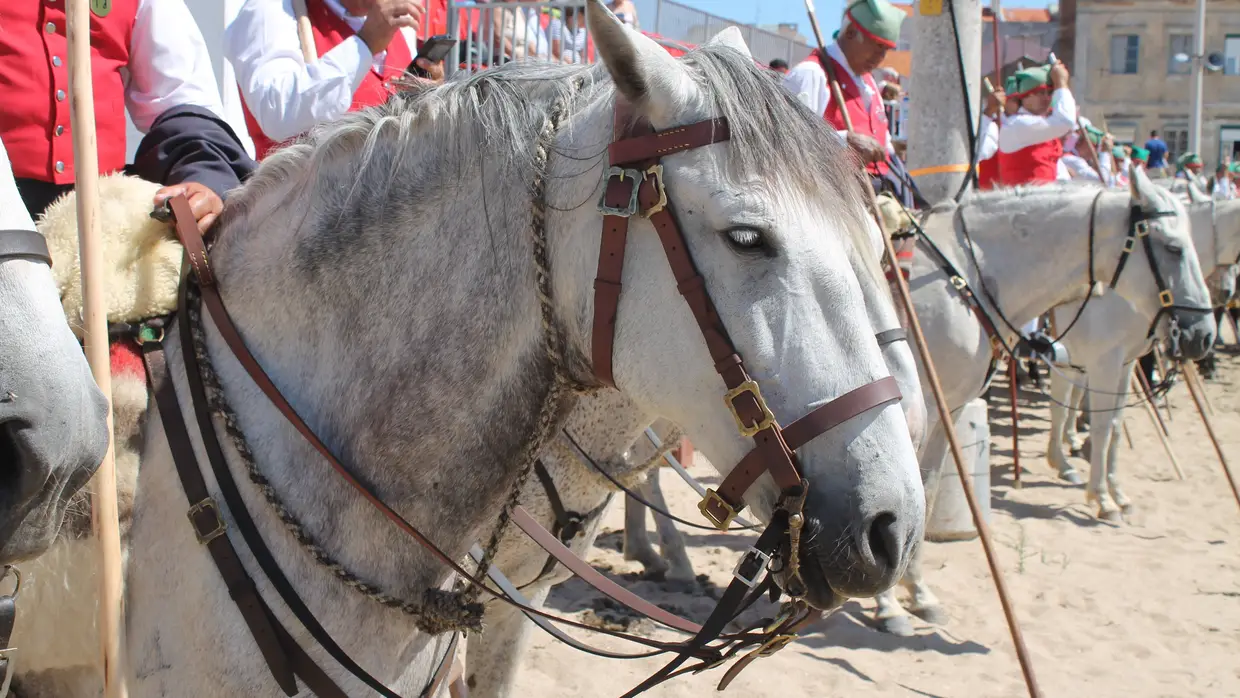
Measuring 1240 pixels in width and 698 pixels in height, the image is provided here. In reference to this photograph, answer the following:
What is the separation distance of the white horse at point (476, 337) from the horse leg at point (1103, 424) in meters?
6.73

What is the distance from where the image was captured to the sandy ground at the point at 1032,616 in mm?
4730

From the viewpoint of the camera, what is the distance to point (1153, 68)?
130 feet

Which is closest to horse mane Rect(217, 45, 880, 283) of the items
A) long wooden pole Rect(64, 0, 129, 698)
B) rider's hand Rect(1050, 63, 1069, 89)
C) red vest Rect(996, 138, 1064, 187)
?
long wooden pole Rect(64, 0, 129, 698)

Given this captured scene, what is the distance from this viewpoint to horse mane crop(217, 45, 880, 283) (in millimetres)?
1765

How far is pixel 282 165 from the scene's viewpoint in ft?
6.79

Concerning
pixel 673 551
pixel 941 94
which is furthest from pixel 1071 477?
pixel 673 551

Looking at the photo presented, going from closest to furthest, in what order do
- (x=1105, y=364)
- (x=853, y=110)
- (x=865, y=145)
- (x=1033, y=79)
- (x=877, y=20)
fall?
(x=865, y=145)
(x=877, y=20)
(x=853, y=110)
(x=1105, y=364)
(x=1033, y=79)

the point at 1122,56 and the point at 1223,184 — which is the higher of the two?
the point at 1122,56

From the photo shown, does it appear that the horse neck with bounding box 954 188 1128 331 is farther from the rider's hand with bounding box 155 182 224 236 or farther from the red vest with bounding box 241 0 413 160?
the rider's hand with bounding box 155 182 224 236

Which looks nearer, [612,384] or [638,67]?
[638,67]

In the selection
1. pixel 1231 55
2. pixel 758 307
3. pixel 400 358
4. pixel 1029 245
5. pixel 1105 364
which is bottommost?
pixel 1105 364

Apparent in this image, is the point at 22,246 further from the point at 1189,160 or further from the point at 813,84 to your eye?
the point at 1189,160

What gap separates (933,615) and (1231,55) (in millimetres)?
42995

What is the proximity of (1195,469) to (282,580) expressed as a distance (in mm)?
9384
